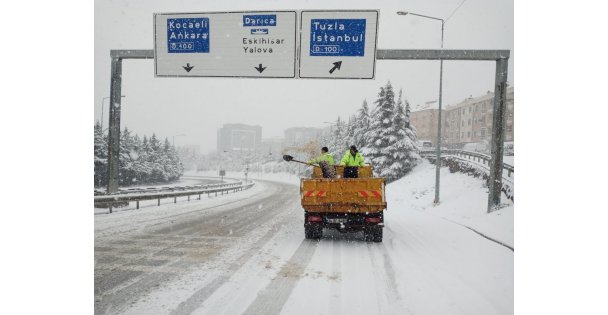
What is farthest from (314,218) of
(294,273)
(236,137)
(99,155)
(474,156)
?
(236,137)

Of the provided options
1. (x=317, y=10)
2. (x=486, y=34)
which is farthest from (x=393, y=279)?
(x=486, y=34)

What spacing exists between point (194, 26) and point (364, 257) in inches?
266

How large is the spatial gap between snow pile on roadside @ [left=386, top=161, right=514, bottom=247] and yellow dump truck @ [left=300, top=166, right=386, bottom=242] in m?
3.04

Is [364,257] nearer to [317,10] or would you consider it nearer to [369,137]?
[317,10]

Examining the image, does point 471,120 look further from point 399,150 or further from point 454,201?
point 454,201

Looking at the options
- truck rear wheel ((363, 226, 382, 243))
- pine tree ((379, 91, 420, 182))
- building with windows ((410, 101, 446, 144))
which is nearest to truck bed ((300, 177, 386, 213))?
truck rear wheel ((363, 226, 382, 243))

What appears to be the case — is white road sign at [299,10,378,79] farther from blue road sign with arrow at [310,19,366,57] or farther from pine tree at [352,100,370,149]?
pine tree at [352,100,370,149]

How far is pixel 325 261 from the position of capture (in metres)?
6.36

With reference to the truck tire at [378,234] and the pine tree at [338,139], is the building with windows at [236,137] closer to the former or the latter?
the pine tree at [338,139]

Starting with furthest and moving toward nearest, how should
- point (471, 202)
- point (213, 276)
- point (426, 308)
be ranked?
point (471, 202)
point (213, 276)
point (426, 308)

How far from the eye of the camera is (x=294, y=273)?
18.2 ft

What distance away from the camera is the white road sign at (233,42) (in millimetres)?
8398

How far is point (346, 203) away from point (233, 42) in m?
4.68

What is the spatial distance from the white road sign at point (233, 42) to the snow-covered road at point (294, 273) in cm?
408
